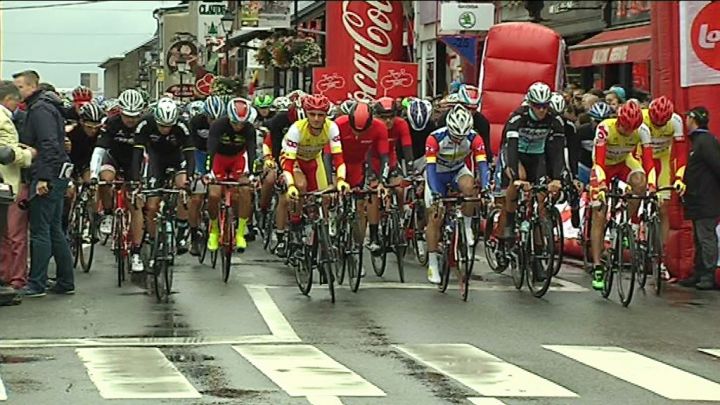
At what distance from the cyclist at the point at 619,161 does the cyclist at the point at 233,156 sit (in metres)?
3.90

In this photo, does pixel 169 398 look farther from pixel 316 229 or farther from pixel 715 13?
pixel 715 13

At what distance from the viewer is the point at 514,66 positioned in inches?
986

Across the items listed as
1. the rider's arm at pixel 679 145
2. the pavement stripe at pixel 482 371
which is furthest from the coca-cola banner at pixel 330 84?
the pavement stripe at pixel 482 371

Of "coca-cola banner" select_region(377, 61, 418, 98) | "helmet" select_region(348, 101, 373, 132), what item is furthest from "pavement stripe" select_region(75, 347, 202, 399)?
"coca-cola banner" select_region(377, 61, 418, 98)

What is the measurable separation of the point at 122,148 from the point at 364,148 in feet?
8.78

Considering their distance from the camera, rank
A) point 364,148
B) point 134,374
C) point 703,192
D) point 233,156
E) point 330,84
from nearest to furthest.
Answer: point 134,374
point 703,192
point 364,148
point 233,156
point 330,84

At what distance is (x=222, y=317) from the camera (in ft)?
40.2

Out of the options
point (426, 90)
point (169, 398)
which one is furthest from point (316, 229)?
point (426, 90)

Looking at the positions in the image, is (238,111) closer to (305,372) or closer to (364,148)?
(364,148)

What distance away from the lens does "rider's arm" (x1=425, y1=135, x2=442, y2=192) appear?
14.0m

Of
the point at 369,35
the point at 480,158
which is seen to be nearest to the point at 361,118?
the point at 480,158

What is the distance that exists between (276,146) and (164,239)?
4.68m

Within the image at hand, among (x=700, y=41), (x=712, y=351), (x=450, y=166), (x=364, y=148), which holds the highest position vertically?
(x=700, y=41)

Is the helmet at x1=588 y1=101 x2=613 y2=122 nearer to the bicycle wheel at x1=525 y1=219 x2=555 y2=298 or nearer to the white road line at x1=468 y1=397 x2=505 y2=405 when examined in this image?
the bicycle wheel at x1=525 y1=219 x2=555 y2=298
